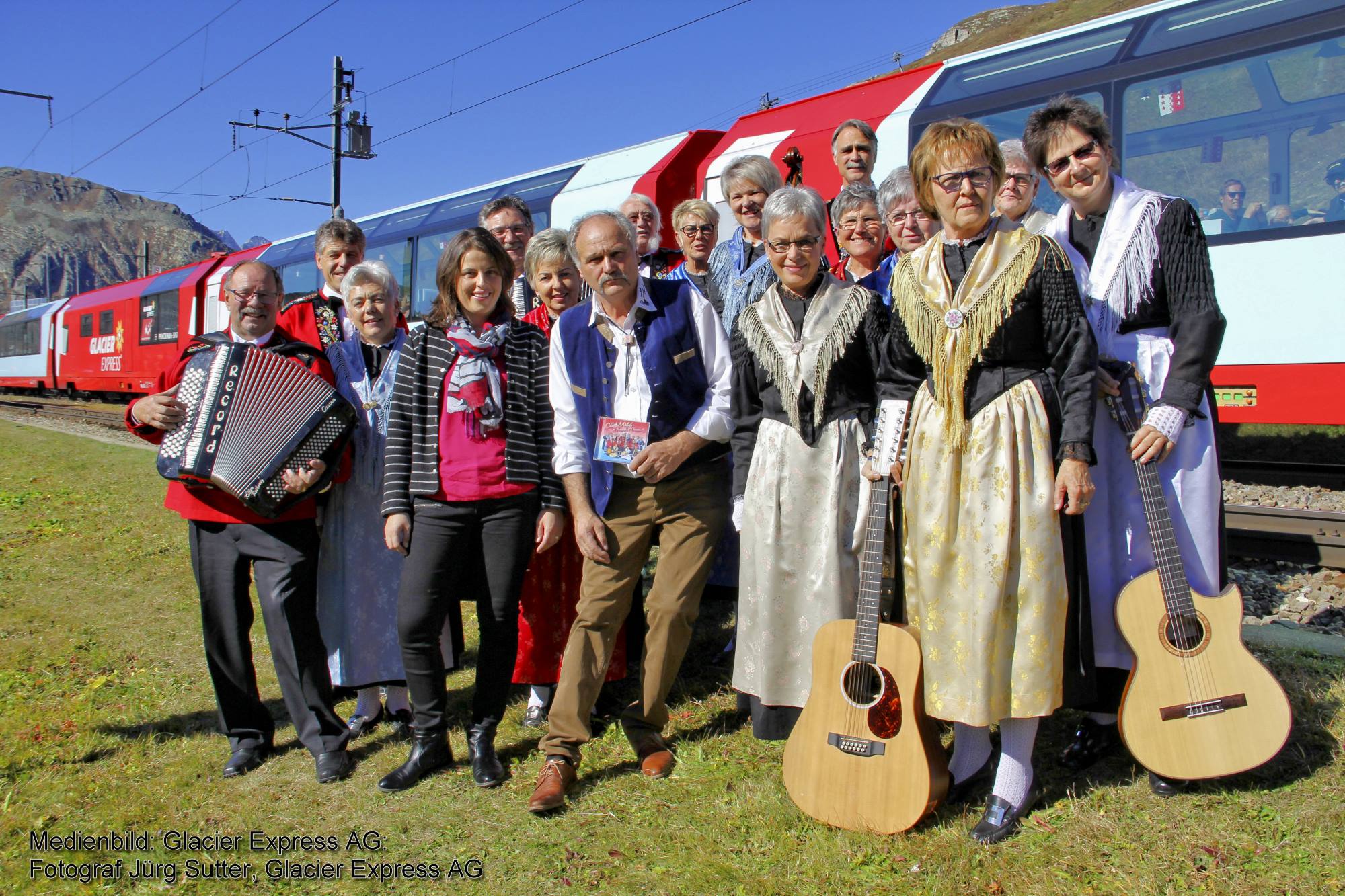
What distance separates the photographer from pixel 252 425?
3479 millimetres

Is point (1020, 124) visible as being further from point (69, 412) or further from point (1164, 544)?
point (69, 412)

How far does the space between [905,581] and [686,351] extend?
1.14m

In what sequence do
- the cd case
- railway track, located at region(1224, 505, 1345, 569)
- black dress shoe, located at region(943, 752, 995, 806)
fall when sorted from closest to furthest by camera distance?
black dress shoe, located at region(943, 752, 995, 806) → the cd case → railway track, located at region(1224, 505, 1345, 569)

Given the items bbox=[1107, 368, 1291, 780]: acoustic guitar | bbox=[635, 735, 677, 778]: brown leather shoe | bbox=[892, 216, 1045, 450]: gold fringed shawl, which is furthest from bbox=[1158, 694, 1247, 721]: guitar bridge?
bbox=[635, 735, 677, 778]: brown leather shoe

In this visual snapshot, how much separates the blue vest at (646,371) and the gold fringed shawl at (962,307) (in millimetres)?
867

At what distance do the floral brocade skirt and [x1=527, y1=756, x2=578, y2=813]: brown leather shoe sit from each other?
1.28 m

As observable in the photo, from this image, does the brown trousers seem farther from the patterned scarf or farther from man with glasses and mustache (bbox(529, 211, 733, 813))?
the patterned scarf

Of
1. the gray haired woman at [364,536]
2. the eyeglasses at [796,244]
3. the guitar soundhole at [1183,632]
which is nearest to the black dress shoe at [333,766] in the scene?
the gray haired woman at [364,536]

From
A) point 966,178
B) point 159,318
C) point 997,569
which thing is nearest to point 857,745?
point 997,569

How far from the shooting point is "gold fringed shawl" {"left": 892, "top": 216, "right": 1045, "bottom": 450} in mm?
2721

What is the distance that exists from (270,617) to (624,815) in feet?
5.17

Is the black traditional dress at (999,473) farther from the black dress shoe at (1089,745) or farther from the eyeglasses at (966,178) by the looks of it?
the black dress shoe at (1089,745)

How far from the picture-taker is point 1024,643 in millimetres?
2691

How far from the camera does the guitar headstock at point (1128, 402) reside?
9.43 ft
